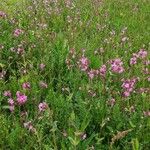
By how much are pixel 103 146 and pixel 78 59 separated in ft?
5.87

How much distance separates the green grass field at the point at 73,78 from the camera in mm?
3783

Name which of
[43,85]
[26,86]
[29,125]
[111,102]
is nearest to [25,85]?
[26,86]

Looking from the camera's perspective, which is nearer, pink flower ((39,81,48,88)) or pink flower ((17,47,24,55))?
pink flower ((39,81,48,88))

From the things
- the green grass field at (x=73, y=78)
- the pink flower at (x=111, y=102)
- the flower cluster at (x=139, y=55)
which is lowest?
the green grass field at (x=73, y=78)

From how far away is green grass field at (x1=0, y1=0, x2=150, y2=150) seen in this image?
3783mm

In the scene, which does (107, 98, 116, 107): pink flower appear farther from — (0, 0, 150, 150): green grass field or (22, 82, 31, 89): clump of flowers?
(22, 82, 31, 89): clump of flowers

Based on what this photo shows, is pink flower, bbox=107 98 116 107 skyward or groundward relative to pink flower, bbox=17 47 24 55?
skyward

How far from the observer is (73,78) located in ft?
15.9

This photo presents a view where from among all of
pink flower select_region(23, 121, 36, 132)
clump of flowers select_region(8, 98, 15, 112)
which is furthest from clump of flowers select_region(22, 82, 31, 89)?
pink flower select_region(23, 121, 36, 132)

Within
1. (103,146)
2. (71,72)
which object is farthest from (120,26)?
(103,146)

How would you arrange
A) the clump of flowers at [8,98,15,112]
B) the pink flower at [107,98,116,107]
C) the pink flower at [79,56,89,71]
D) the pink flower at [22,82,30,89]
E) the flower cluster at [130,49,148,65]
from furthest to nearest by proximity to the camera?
the flower cluster at [130,49,148,65], the pink flower at [79,56,89,71], the pink flower at [22,82,30,89], the pink flower at [107,98,116,107], the clump of flowers at [8,98,15,112]

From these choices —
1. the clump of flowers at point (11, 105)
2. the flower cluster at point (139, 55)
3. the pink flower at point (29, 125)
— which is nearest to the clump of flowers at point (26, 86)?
the clump of flowers at point (11, 105)

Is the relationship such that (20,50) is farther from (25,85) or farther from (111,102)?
(111,102)

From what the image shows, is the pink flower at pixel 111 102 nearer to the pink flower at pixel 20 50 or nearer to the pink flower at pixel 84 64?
the pink flower at pixel 84 64
